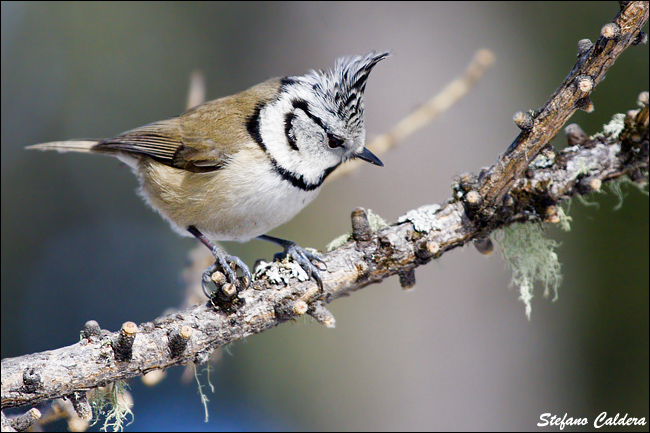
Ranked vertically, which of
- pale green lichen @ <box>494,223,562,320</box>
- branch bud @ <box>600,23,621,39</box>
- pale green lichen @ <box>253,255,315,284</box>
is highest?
branch bud @ <box>600,23,621,39</box>

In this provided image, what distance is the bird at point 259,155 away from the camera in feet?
7.97

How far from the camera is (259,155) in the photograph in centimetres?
248

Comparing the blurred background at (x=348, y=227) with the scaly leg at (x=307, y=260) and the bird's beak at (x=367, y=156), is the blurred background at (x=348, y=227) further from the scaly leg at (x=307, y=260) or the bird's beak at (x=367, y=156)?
the scaly leg at (x=307, y=260)

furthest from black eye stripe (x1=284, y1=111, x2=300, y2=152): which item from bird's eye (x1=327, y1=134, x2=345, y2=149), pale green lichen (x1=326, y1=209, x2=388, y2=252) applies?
pale green lichen (x1=326, y1=209, x2=388, y2=252)

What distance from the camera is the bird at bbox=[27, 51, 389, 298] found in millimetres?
2428

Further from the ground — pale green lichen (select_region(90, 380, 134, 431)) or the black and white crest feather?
the black and white crest feather

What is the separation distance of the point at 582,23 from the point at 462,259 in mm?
2447

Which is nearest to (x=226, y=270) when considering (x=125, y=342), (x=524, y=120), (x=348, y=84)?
(x=125, y=342)

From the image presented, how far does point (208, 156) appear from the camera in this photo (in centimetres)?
256

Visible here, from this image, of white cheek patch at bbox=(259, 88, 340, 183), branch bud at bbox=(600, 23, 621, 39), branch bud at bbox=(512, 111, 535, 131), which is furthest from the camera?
white cheek patch at bbox=(259, 88, 340, 183)

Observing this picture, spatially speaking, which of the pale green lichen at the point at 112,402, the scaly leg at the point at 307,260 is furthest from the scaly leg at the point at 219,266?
the pale green lichen at the point at 112,402

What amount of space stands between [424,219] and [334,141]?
638 mm

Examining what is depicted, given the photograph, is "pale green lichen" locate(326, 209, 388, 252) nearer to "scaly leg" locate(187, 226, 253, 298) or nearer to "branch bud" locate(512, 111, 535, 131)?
"scaly leg" locate(187, 226, 253, 298)

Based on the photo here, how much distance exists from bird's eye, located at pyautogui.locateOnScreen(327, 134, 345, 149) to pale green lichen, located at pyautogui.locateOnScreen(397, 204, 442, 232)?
21.7 inches
